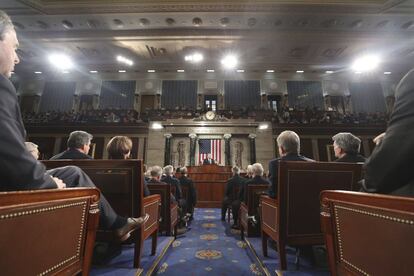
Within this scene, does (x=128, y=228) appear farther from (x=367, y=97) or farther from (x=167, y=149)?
(x=367, y=97)

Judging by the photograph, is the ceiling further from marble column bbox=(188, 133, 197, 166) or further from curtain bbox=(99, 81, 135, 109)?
marble column bbox=(188, 133, 197, 166)

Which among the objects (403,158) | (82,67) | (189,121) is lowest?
(403,158)

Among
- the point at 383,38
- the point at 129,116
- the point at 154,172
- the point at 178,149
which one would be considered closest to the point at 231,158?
the point at 178,149

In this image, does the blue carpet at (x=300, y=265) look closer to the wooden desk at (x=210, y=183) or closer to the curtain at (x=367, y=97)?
the wooden desk at (x=210, y=183)

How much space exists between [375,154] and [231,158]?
9.94 meters

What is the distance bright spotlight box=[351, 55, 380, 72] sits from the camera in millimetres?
11414

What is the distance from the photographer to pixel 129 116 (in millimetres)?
11617

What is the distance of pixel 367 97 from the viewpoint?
1321 cm

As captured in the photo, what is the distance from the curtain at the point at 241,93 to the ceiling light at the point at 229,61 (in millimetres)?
1447

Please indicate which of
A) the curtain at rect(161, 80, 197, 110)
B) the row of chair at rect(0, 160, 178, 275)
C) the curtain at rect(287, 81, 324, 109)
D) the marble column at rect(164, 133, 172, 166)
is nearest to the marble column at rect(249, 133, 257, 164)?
the marble column at rect(164, 133, 172, 166)

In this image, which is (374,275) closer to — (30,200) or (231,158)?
(30,200)

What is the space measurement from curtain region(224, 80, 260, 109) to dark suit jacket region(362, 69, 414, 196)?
12319mm

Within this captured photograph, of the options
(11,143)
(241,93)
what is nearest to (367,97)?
(241,93)

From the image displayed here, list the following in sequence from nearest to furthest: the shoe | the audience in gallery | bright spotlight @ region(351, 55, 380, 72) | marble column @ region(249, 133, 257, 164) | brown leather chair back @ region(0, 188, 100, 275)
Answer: brown leather chair back @ region(0, 188, 100, 275) → the shoe → marble column @ region(249, 133, 257, 164) → the audience in gallery → bright spotlight @ region(351, 55, 380, 72)
